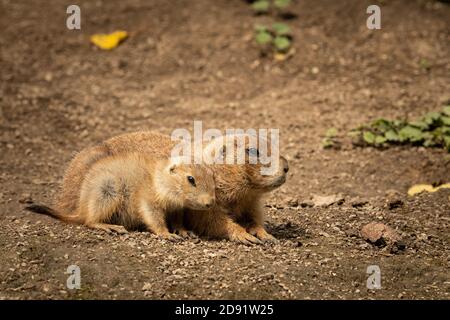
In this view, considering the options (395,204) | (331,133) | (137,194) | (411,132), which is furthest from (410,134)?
(137,194)

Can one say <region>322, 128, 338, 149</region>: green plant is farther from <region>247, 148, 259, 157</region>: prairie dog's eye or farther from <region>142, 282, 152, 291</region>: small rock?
<region>142, 282, 152, 291</region>: small rock

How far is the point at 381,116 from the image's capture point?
31.4 feet

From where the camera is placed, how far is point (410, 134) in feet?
28.8

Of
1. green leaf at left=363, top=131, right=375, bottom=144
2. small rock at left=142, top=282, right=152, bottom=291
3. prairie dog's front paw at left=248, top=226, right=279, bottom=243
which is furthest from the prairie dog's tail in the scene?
green leaf at left=363, top=131, right=375, bottom=144

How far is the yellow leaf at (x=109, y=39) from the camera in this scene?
38.5ft

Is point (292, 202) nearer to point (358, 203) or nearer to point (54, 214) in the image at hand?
point (358, 203)

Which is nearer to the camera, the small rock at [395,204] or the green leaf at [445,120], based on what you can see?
the small rock at [395,204]

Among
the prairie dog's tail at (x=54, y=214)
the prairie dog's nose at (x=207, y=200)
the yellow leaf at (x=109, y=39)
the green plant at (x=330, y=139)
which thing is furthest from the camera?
the yellow leaf at (x=109, y=39)

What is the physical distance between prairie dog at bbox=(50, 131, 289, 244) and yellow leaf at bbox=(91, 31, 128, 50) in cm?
538

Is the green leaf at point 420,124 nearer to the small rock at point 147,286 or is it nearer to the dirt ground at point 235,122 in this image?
the dirt ground at point 235,122

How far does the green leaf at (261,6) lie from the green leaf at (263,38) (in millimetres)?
820

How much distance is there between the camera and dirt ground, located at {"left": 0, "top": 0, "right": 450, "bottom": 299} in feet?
17.9

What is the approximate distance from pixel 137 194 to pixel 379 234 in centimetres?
210

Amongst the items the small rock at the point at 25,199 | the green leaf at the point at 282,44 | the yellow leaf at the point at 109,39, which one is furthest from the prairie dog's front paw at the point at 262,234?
the yellow leaf at the point at 109,39
